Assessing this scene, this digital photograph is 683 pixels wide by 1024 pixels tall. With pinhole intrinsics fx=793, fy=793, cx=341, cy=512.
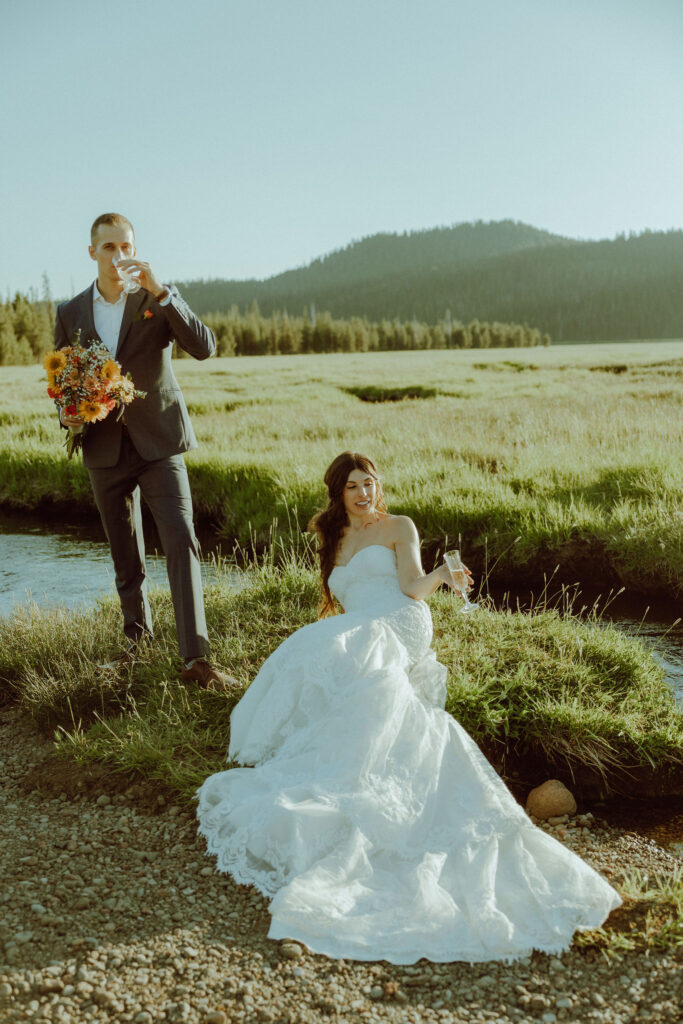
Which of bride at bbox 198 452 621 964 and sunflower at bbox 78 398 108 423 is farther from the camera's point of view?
sunflower at bbox 78 398 108 423

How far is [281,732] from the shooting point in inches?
192

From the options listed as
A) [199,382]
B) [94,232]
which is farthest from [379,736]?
[199,382]

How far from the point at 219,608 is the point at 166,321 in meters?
2.85

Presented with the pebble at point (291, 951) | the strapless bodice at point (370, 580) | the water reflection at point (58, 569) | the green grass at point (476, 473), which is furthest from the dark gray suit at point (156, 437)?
the green grass at point (476, 473)

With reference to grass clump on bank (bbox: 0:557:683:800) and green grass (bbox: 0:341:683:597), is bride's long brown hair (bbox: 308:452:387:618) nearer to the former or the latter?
grass clump on bank (bbox: 0:557:683:800)

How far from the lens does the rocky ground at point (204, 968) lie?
3260mm

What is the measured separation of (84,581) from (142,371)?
547 centimetres

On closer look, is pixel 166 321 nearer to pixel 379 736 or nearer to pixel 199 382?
pixel 379 736

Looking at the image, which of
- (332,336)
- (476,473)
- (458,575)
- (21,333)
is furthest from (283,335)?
(458,575)

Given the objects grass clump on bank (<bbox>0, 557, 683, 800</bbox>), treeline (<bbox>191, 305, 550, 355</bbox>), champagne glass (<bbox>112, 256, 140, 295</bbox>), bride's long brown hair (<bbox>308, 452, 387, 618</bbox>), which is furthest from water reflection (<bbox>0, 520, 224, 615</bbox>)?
treeline (<bbox>191, 305, 550, 355</bbox>)

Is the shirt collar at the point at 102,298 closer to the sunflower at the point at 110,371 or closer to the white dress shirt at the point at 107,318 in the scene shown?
the white dress shirt at the point at 107,318

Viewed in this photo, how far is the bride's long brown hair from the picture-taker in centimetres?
580

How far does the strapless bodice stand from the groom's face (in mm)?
2755

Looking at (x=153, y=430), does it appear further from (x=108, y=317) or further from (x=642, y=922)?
(x=642, y=922)
